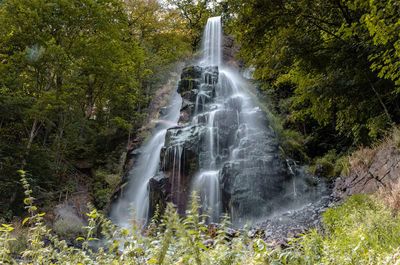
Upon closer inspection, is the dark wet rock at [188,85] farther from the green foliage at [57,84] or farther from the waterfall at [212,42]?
the waterfall at [212,42]

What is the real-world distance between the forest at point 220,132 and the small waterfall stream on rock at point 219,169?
0.21 ft

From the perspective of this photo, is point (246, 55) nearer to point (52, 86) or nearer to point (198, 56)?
point (52, 86)

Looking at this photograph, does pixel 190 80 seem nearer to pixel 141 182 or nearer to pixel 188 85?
pixel 188 85

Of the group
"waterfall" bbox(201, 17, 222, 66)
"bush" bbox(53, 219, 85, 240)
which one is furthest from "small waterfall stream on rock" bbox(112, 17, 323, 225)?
"waterfall" bbox(201, 17, 222, 66)

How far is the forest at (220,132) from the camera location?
12.9 feet

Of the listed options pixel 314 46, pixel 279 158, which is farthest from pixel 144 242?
pixel 279 158

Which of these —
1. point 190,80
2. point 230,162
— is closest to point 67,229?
point 230,162

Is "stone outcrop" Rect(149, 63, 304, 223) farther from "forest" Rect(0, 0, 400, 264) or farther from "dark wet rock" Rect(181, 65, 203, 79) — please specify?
"dark wet rock" Rect(181, 65, 203, 79)

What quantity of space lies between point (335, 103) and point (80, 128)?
1163 cm

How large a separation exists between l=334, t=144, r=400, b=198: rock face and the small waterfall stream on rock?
153cm

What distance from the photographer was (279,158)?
32.6 feet

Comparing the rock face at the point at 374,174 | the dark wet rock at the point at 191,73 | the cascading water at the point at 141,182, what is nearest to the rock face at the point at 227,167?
the cascading water at the point at 141,182

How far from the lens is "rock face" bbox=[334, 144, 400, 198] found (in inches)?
226

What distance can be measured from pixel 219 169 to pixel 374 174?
5.42m
